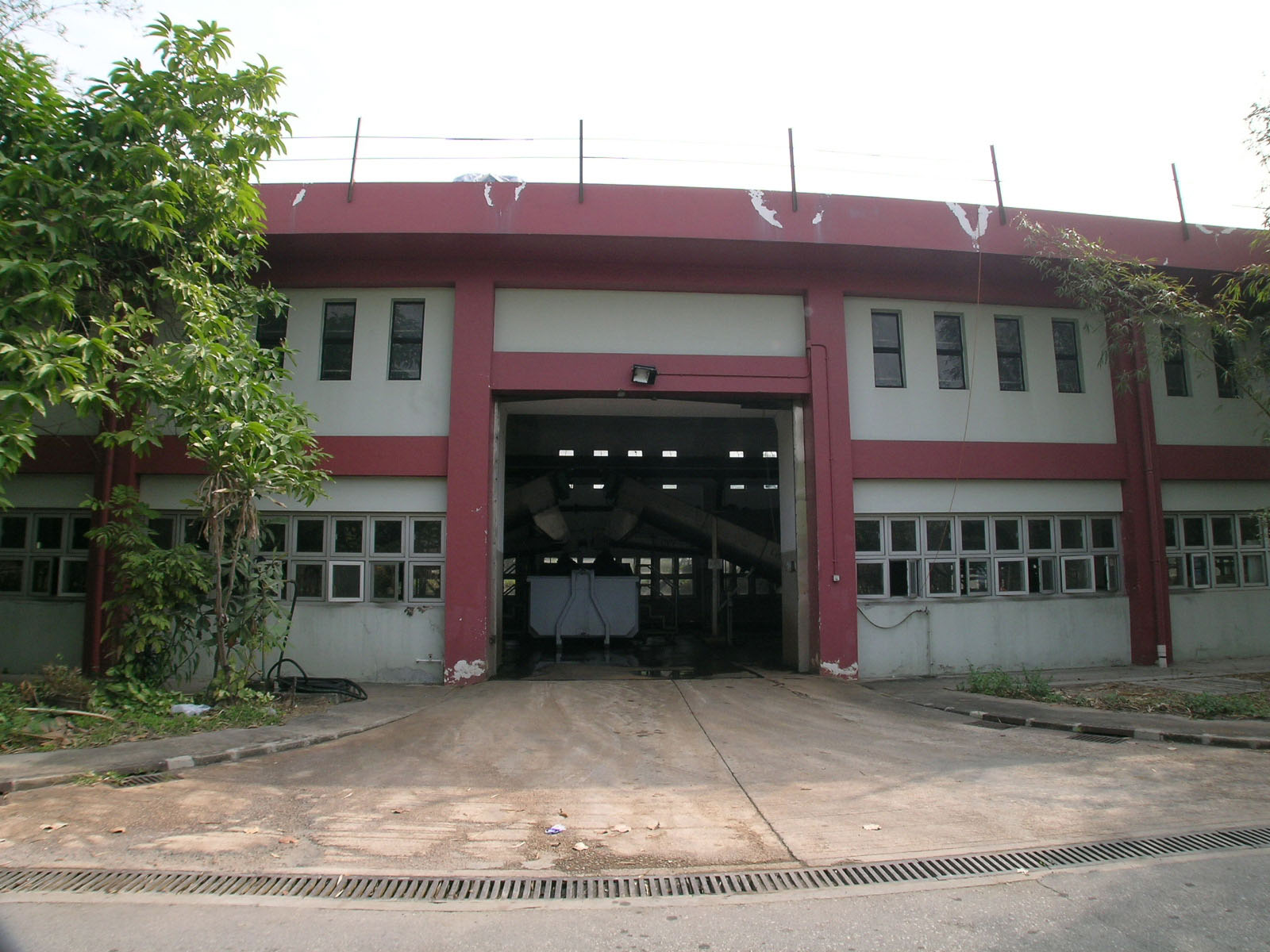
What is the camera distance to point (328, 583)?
41.1ft

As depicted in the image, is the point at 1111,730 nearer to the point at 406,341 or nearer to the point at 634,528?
the point at 406,341

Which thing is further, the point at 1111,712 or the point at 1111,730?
the point at 1111,712

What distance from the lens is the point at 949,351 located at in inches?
541

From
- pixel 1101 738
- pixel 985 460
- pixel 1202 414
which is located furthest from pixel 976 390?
pixel 1101 738

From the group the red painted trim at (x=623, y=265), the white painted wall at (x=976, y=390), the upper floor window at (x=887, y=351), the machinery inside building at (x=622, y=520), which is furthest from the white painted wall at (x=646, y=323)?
the machinery inside building at (x=622, y=520)

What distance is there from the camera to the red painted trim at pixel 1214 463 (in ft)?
45.9

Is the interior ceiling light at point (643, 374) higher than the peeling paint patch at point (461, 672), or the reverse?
the interior ceiling light at point (643, 374)

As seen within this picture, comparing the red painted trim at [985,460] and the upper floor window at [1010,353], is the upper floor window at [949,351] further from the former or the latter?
the red painted trim at [985,460]

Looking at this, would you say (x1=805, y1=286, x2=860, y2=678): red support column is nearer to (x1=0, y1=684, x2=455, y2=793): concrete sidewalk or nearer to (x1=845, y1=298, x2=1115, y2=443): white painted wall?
(x1=845, y1=298, x2=1115, y2=443): white painted wall

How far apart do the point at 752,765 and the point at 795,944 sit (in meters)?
3.61

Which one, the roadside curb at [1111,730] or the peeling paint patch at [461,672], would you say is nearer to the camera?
the roadside curb at [1111,730]

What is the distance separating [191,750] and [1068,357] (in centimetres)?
1520

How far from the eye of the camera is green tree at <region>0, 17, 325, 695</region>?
24.3 ft

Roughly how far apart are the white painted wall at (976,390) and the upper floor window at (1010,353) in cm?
10
